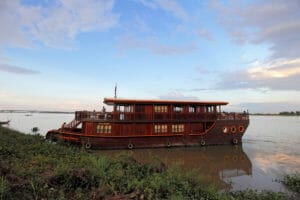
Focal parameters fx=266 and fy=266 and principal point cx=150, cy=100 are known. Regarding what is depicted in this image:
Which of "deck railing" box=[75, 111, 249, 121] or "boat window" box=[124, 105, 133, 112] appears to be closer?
"deck railing" box=[75, 111, 249, 121]

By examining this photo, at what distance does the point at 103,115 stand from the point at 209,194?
13.0m

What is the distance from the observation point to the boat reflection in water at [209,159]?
11.9 m

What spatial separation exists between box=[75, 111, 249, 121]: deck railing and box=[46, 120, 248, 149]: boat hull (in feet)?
1.92

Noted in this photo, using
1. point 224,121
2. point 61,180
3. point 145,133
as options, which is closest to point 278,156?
point 224,121

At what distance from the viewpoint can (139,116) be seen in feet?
63.2

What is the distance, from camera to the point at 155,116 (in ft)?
64.6

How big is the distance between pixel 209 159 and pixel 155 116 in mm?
5484

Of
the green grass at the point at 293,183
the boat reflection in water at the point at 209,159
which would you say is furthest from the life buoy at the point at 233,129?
the green grass at the point at 293,183

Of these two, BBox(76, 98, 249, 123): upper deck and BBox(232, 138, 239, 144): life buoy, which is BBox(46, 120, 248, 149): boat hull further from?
BBox(76, 98, 249, 123): upper deck

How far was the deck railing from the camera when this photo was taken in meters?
18.6

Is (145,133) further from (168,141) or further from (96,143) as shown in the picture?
(96,143)

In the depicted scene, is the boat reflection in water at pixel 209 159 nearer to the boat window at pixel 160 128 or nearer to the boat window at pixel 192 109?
the boat window at pixel 160 128

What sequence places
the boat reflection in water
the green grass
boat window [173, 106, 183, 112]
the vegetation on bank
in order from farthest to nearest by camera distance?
boat window [173, 106, 183, 112], the boat reflection in water, the green grass, the vegetation on bank

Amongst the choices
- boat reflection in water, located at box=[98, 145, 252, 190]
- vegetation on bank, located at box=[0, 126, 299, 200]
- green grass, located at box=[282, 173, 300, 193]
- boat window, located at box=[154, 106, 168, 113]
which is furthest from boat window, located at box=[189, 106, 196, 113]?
vegetation on bank, located at box=[0, 126, 299, 200]
